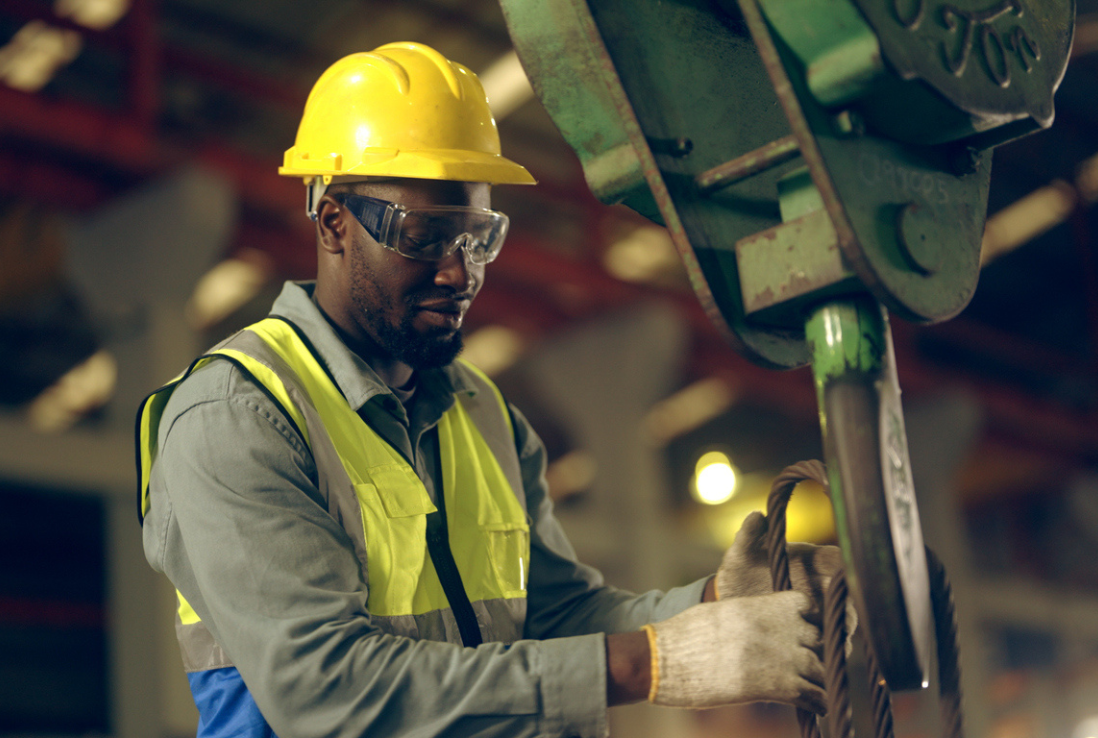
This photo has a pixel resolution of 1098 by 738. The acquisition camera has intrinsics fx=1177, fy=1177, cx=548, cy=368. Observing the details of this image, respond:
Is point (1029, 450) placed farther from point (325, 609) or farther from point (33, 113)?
point (325, 609)

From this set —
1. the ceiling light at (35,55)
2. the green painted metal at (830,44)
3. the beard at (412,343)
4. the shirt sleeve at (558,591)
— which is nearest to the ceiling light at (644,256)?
the ceiling light at (35,55)

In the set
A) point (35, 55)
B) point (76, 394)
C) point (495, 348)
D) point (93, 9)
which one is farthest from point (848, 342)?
point (76, 394)

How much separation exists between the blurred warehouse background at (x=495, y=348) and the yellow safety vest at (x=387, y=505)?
65.1 inches

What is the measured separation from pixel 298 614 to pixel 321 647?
0.19 feet

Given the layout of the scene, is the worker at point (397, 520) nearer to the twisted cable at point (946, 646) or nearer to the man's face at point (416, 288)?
the man's face at point (416, 288)

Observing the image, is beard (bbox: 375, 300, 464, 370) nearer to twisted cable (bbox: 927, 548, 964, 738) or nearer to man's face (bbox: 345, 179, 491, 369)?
man's face (bbox: 345, 179, 491, 369)

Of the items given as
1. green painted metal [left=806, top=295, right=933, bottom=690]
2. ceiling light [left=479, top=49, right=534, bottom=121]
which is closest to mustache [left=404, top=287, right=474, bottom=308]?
green painted metal [left=806, top=295, right=933, bottom=690]

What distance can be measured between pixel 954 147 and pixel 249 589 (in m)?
1.11

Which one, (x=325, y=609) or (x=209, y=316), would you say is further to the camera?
(x=209, y=316)

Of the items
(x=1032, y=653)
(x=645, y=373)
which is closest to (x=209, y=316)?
(x=645, y=373)

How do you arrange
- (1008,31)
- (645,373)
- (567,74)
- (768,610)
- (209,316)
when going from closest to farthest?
(1008,31), (567,74), (768,610), (645,373), (209,316)

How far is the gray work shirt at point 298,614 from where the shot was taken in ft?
5.32

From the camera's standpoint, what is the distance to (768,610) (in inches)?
64.8

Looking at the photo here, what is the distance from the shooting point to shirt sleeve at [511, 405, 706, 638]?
2248mm
